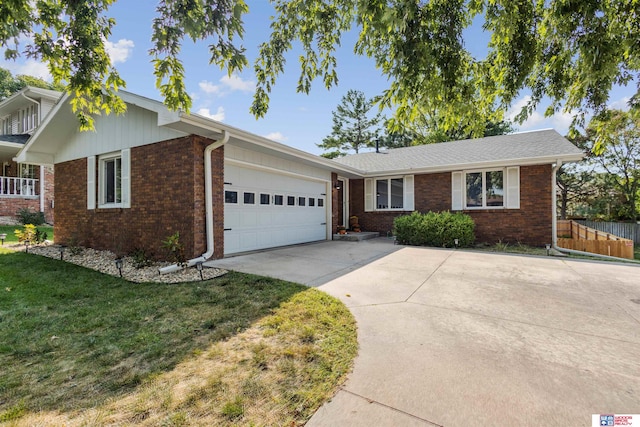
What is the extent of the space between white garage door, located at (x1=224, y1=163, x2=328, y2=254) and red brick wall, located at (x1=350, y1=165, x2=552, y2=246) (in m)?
4.38

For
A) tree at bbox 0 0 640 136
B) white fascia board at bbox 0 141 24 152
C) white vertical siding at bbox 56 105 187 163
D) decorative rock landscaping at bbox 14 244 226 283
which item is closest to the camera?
tree at bbox 0 0 640 136

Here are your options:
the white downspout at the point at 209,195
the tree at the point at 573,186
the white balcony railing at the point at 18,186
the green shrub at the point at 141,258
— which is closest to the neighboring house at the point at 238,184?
the white downspout at the point at 209,195

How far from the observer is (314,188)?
10.9 meters

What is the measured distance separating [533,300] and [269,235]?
21.4ft

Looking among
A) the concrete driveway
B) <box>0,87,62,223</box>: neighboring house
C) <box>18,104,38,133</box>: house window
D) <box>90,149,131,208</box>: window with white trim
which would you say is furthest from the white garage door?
<box>18,104,38,133</box>: house window

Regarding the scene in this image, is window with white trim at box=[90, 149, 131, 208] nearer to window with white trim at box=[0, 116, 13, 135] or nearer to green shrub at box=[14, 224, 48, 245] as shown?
green shrub at box=[14, 224, 48, 245]

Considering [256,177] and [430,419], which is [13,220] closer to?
[256,177]

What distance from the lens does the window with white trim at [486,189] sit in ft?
33.7

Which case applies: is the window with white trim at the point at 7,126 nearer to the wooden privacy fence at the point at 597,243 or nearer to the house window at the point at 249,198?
the house window at the point at 249,198

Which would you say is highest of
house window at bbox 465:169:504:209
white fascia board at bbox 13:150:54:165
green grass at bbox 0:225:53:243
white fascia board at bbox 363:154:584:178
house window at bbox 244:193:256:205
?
white fascia board at bbox 13:150:54:165

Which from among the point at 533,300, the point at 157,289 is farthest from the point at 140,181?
the point at 533,300

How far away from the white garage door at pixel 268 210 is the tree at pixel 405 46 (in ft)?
11.9

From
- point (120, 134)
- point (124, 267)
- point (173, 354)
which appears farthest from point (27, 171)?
point (173, 354)

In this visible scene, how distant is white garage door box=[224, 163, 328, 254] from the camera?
24.8 ft
